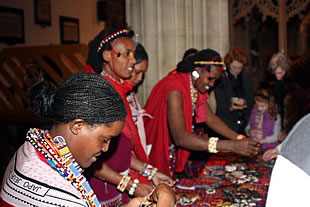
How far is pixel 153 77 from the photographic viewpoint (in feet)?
12.9

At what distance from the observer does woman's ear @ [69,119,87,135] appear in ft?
3.92

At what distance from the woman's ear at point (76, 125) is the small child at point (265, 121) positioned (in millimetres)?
2662

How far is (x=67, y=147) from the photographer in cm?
123

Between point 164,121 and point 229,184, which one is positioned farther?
point 164,121

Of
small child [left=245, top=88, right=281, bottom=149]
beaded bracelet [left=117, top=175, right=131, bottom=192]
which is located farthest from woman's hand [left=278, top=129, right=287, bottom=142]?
beaded bracelet [left=117, top=175, right=131, bottom=192]

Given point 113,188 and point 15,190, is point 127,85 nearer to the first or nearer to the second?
point 113,188

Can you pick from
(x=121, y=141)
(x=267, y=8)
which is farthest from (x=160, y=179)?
(x=267, y=8)

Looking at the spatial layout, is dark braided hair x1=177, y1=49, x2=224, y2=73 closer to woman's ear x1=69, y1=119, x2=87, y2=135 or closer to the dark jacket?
the dark jacket

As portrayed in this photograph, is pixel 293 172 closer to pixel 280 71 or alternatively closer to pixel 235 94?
pixel 235 94

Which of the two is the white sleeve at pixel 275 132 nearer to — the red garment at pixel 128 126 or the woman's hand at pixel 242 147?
the woman's hand at pixel 242 147

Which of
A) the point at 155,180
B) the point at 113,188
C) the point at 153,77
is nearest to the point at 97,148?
the point at 113,188

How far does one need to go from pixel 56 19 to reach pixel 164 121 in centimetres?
521

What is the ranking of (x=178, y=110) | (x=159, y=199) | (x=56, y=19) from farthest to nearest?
(x=56, y=19), (x=178, y=110), (x=159, y=199)

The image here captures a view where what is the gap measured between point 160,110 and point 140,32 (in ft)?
4.99
